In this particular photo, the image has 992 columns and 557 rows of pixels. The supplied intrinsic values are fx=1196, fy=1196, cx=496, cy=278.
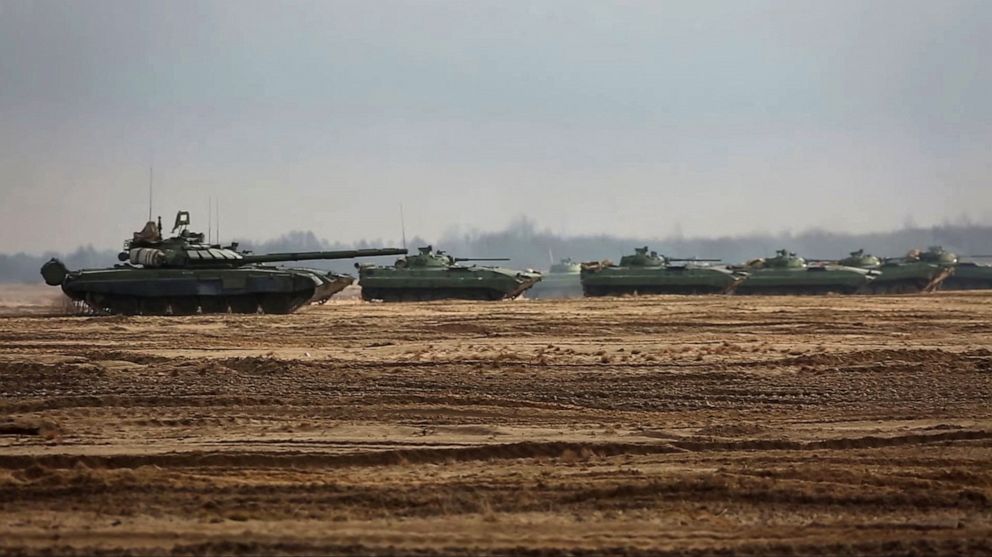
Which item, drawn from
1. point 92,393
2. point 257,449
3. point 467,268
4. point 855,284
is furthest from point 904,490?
point 855,284

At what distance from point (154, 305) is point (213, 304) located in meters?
1.22

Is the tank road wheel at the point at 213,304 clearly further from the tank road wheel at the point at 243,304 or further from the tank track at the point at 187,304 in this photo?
the tank road wheel at the point at 243,304

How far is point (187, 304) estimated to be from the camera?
25.1 metres

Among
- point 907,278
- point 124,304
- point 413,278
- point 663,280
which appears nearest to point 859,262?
point 907,278

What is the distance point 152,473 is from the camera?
762cm

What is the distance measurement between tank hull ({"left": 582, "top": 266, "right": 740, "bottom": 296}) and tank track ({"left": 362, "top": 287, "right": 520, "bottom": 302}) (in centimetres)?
427

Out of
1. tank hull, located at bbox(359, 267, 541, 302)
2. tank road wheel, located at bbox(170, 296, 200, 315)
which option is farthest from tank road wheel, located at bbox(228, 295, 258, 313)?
tank hull, located at bbox(359, 267, 541, 302)

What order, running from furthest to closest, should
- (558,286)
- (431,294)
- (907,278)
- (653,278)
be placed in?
(558,286)
(907,278)
(653,278)
(431,294)

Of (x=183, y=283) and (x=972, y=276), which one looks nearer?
(x=183, y=283)

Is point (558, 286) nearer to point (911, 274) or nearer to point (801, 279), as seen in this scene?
point (801, 279)

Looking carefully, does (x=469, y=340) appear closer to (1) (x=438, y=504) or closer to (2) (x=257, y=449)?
(2) (x=257, y=449)

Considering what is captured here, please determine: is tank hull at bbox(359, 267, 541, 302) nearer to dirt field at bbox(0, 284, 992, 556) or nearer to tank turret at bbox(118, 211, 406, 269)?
tank turret at bbox(118, 211, 406, 269)

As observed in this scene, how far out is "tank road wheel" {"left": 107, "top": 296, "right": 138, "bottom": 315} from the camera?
2495 cm

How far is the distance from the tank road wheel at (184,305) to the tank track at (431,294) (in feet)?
33.4
